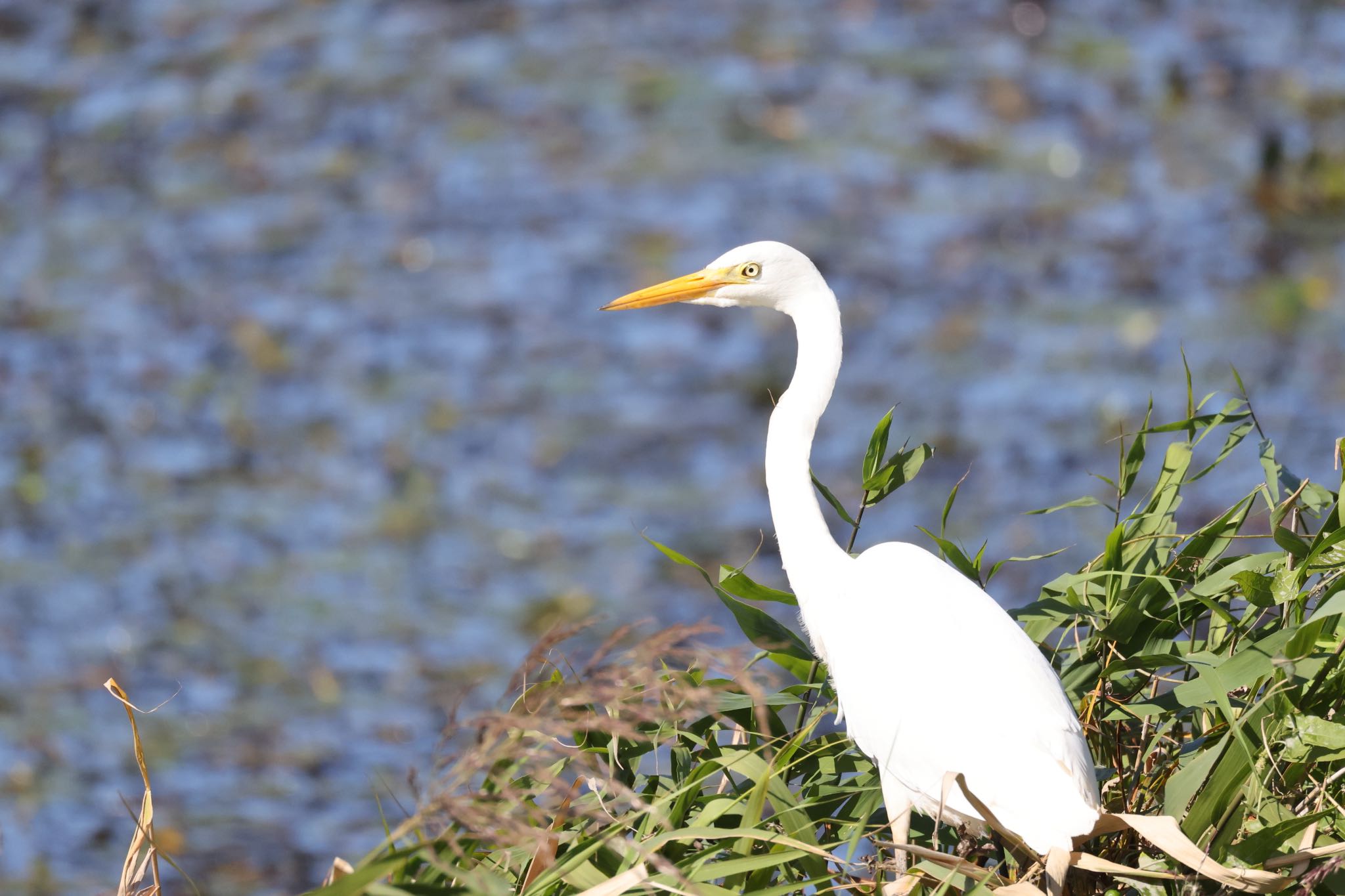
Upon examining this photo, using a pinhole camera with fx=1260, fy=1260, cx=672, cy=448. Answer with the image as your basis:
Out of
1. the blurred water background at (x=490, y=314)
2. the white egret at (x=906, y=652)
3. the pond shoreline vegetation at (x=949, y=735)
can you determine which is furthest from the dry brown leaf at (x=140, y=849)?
the blurred water background at (x=490, y=314)

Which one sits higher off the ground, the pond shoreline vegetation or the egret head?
the egret head

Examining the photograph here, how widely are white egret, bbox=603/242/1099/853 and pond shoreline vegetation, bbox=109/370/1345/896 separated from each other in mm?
31

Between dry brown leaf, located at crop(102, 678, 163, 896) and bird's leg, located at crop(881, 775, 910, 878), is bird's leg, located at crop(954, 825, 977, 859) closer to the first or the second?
bird's leg, located at crop(881, 775, 910, 878)

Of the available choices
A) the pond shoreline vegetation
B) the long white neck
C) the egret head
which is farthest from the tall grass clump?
the egret head

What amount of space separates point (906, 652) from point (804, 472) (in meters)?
0.28

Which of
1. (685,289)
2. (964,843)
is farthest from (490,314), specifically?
(964,843)

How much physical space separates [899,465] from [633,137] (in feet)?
10.8

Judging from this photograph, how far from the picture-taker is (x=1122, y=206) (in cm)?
424

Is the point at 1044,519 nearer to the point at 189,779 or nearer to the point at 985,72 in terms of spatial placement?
the point at 985,72

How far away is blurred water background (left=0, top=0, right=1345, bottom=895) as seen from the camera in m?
3.85

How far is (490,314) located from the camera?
4.29m

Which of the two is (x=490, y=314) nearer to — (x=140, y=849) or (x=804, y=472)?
(x=804, y=472)

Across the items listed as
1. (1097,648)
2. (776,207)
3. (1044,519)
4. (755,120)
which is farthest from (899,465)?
(755,120)

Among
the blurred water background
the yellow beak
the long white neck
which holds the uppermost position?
the yellow beak
